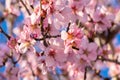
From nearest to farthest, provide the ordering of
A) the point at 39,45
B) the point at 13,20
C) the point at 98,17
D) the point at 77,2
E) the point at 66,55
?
the point at 39,45, the point at 66,55, the point at 77,2, the point at 98,17, the point at 13,20

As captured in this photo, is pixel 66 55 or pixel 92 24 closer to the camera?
pixel 66 55

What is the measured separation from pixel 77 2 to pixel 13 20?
2.33 metres

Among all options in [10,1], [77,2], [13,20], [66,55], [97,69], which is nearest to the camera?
[66,55]

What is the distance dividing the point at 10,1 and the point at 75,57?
228cm

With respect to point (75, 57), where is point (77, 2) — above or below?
above

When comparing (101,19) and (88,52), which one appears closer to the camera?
(88,52)

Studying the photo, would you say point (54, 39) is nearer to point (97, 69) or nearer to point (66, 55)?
point (66, 55)

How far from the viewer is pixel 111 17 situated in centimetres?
377

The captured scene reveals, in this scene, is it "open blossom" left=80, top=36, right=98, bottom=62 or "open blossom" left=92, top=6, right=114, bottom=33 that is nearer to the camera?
"open blossom" left=80, top=36, right=98, bottom=62

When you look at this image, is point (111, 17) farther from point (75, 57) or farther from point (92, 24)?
point (75, 57)

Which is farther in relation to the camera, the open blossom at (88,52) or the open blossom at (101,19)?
the open blossom at (101,19)

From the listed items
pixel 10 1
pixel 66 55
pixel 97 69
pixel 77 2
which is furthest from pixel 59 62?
pixel 10 1

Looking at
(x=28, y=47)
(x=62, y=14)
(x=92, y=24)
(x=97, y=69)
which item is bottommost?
(x=97, y=69)

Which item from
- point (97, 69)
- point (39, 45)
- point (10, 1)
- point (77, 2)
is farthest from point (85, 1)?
point (10, 1)
